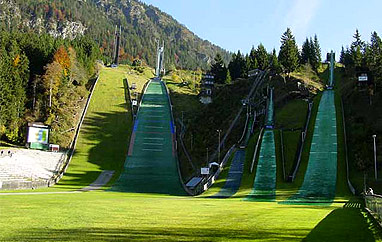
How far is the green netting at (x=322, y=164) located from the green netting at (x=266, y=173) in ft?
7.47

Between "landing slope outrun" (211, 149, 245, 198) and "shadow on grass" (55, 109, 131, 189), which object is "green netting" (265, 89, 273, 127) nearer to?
"landing slope outrun" (211, 149, 245, 198)

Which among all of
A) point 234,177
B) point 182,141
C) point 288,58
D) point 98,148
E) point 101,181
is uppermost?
point 288,58

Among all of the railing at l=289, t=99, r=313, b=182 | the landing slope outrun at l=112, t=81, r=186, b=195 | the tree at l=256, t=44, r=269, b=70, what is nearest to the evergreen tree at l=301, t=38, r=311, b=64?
the tree at l=256, t=44, r=269, b=70

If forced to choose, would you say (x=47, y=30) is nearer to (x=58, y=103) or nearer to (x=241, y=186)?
(x=58, y=103)

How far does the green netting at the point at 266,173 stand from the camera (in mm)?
28419

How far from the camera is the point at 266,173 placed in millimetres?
35000

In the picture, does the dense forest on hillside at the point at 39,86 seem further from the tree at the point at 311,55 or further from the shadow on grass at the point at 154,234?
the tree at the point at 311,55

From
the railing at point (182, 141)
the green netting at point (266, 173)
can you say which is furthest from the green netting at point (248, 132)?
the railing at point (182, 141)

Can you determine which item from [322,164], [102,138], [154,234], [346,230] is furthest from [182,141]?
[154,234]

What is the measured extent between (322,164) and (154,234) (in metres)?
29.0

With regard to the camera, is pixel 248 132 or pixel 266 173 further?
pixel 248 132

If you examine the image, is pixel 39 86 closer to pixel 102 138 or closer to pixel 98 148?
pixel 102 138

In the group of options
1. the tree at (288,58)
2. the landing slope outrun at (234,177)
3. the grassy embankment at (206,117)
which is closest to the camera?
the landing slope outrun at (234,177)

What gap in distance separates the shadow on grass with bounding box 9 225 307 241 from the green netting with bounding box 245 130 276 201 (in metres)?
18.3
